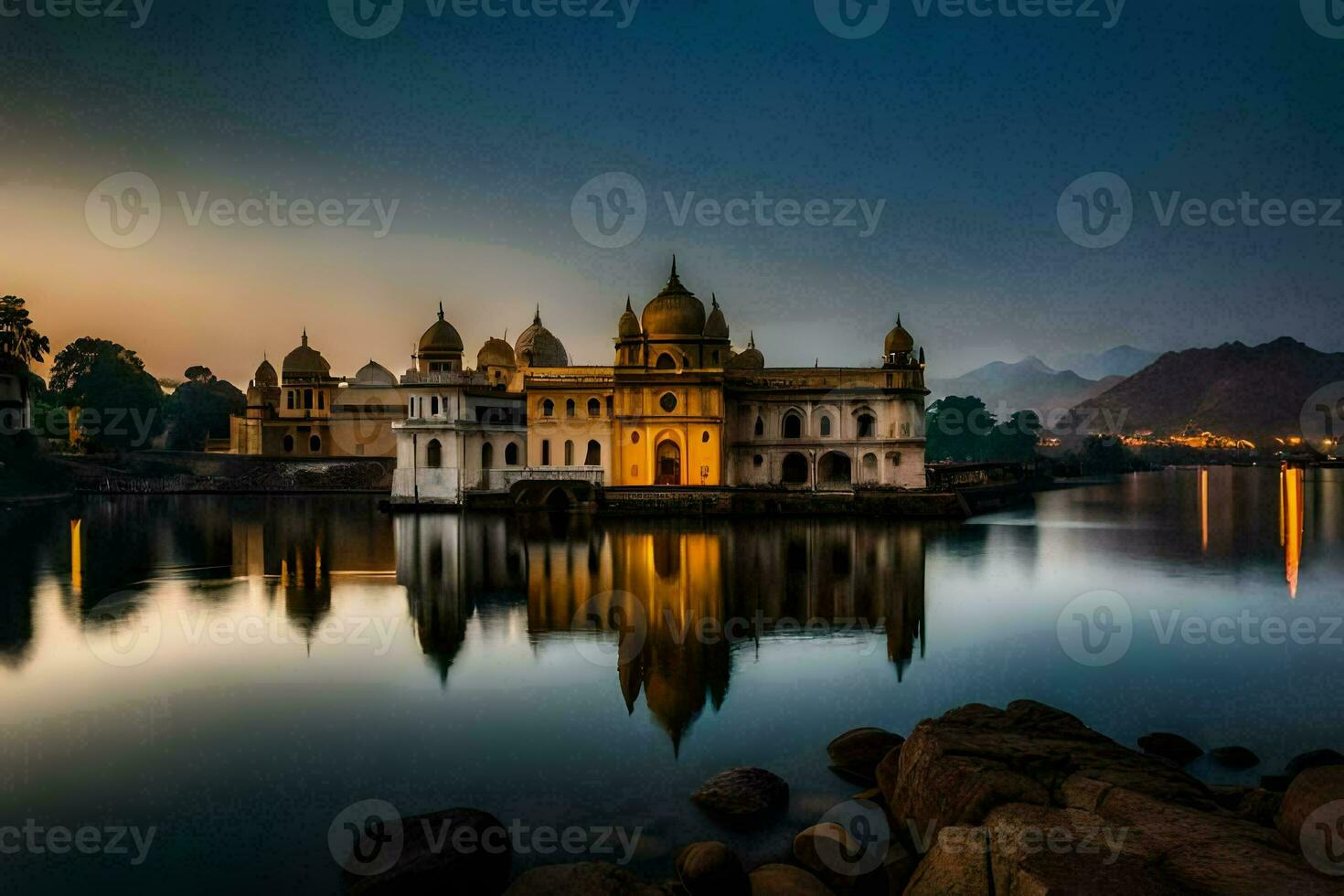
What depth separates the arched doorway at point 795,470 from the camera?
5263cm

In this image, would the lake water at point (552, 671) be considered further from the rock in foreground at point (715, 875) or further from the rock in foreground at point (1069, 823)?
the rock in foreground at point (1069, 823)

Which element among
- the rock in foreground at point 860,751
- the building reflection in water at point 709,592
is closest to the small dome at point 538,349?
the building reflection in water at point 709,592

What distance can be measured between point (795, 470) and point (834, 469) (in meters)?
2.33

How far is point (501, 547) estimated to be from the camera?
107ft

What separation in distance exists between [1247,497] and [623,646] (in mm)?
68212

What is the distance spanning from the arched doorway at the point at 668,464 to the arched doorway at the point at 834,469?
934 cm

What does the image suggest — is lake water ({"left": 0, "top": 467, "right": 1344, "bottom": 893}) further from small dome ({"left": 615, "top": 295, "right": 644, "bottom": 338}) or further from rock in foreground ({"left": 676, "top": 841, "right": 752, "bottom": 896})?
small dome ({"left": 615, "top": 295, "right": 644, "bottom": 338})

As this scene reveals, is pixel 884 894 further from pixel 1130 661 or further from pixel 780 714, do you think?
pixel 1130 661

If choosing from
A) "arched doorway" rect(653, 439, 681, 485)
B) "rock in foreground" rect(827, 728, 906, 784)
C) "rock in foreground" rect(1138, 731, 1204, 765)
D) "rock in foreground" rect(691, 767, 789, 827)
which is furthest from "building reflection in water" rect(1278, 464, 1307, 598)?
"arched doorway" rect(653, 439, 681, 485)

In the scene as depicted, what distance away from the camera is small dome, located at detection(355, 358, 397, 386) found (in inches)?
2840

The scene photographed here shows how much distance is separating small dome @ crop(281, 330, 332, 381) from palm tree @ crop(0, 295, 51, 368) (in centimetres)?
1631

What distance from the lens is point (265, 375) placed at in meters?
78.2

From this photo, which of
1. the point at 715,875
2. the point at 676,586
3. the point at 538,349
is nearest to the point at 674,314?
the point at 538,349

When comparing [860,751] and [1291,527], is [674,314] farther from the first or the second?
[860,751]
